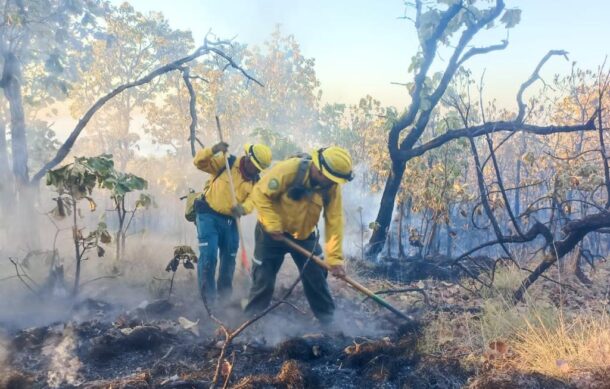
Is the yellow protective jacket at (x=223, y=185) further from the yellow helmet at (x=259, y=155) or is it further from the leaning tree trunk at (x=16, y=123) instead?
the leaning tree trunk at (x=16, y=123)

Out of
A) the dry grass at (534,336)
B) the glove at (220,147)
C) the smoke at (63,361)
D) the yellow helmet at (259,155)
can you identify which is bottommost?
the smoke at (63,361)

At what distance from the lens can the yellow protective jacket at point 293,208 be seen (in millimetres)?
4266

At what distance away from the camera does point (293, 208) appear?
4.39 m

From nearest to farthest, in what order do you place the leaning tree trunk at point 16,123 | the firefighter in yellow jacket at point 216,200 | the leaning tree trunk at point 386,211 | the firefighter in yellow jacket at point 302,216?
the firefighter in yellow jacket at point 302,216 → the firefighter in yellow jacket at point 216,200 → the leaning tree trunk at point 16,123 → the leaning tree trunk at point 386,211

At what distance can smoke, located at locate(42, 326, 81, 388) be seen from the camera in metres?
3.41

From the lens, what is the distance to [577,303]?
471cm

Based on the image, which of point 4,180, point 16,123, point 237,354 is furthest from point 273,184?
point 4,180

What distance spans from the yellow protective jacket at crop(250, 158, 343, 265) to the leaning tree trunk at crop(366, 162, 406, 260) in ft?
13.6

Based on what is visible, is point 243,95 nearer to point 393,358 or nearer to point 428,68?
point 428,68

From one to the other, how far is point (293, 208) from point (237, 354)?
1.40 metres

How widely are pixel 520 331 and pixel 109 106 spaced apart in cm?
Answer: 2382

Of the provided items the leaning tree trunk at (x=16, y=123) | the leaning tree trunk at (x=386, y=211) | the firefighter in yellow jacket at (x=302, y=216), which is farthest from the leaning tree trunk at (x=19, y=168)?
the leaning tree trunk at (x=386, y=211)

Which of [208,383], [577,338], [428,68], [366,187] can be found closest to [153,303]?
[208,383]

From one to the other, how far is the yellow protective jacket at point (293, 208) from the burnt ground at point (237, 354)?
87cm
